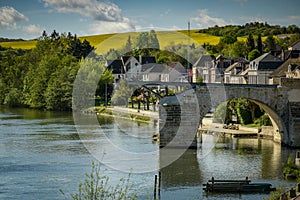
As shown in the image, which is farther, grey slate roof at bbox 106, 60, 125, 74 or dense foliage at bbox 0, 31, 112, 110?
grey slate roof at bbox 106, 60, 125, 74

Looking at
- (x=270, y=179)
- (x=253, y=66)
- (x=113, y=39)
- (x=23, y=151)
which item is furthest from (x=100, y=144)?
(x=113, y=39)

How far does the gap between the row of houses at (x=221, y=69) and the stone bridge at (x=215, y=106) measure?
38.4 ft

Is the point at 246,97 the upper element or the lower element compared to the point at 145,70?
lower

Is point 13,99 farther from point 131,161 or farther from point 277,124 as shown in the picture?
point 131,161

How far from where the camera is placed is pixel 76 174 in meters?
35.3

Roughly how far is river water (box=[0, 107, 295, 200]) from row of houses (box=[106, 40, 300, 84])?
15.3 m

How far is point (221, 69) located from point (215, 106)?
1545 inches

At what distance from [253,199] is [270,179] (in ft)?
15.6

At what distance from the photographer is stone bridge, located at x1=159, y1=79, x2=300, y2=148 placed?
4475cm

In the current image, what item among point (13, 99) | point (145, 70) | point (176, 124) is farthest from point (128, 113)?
point (176, 124)

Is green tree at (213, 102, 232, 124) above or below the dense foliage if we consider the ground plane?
below

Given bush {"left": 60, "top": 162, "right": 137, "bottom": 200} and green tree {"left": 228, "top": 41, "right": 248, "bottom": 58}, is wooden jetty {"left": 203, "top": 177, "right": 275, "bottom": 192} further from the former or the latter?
green tree {"left": 228, "top": 41, "right": 248, "bottom": 58}

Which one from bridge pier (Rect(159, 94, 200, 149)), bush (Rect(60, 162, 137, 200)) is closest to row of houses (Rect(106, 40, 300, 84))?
bridge pier (Rect(159, 94, 200, 149))

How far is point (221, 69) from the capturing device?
3351 inches
